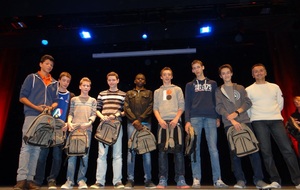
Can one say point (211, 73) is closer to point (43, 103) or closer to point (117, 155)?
point (117, 155)

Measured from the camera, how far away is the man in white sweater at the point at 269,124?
12.1 feet

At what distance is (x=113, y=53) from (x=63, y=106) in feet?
9.41

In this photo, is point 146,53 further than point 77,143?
Yes

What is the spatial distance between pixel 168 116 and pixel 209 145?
27.9 inches

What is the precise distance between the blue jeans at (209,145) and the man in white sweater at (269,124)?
1.88 ft

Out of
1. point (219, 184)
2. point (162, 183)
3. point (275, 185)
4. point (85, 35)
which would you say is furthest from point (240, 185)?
point (85, 35)

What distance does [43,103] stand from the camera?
389 cm

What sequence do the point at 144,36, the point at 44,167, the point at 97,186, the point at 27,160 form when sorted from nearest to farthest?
1. the point at 27,160
2. the point at 97,186
3. the point at 44,167
4. the point at 144,36

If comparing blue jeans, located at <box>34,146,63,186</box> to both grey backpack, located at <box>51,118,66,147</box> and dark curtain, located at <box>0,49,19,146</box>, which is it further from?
dark curtain, located at <box>0,49,19,146</box>

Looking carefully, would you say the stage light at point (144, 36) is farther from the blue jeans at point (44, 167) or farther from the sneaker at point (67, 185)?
the sneaker at point (67, 185)

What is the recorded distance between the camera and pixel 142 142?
397 cm

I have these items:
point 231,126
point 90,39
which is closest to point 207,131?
point 231,126

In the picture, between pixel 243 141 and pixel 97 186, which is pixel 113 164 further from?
pixel 243 141

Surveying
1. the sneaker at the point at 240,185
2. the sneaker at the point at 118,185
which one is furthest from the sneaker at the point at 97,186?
the sneaker at the point at 240,185
